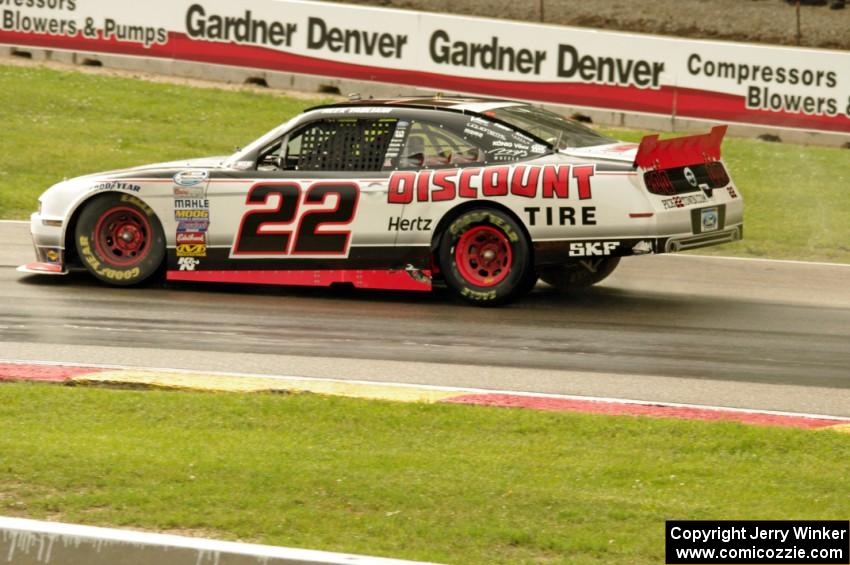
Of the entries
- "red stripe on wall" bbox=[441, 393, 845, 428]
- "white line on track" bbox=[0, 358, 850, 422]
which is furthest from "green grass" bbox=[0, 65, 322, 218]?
"red stripe on wall" bbox=[441, 393, 845, 428]

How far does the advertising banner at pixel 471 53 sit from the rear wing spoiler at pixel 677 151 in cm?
1115

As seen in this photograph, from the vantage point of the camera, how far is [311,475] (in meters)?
5.79

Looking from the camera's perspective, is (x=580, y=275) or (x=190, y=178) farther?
(x=580, y=275)

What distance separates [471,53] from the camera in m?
22.7

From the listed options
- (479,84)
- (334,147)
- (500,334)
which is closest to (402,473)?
(500,334)

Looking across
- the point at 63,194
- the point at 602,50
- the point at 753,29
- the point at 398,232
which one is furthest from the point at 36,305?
the point at 753,29

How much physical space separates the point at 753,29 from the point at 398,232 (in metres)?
20.7

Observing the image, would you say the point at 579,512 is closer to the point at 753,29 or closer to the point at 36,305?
the point at 36,305

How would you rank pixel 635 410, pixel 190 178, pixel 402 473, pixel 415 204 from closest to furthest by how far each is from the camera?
pixel 402 473 → pixel 635 410 → pixel 415 204 → pixel 190 178

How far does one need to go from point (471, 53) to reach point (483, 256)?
12.6m

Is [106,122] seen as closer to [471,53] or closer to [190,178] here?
[471,53]

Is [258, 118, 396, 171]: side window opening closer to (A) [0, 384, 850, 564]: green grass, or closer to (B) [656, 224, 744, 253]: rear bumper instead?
(B) [656, 224, 744, 253]: rear bumper

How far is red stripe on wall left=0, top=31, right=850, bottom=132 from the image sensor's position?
2159 cm

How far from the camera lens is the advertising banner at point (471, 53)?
842 inches
